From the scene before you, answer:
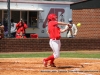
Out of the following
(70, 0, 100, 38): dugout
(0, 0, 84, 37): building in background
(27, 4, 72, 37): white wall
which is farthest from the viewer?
(27, 4, 72, 37): white wall

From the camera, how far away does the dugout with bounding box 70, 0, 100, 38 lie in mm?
31422

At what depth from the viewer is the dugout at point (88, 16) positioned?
31422 mm

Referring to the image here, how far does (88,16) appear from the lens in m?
32.3

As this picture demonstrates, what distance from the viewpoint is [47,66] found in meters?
14.5

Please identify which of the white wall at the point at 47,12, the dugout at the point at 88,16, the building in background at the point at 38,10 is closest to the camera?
the dugout at the point at 88,16

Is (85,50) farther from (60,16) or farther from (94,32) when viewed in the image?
(60,16)

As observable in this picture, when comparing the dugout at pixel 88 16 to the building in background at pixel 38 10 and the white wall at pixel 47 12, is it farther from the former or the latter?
the building in background at pixel 38 10

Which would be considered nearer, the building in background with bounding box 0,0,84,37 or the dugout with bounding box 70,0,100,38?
the dugout with bounding box 70,0,100,38

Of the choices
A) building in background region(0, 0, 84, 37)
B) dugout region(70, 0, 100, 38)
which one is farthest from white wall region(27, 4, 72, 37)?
dugout region(70, 0, 100, 38)

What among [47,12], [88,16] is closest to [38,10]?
[47,12]

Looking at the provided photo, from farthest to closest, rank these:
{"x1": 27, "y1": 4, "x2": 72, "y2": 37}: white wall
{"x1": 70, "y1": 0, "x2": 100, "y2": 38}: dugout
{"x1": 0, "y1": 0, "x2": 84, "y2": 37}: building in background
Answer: {"x1": 27, "y1": 4, "x2": 72, "y2": 37}: white wall < {"x1": 0, "y1": 0, "x2": 84, "y2": 37}: building in background < {"x1": 70, "y1": 0, "x2": 100, "y2": 38}: dugout

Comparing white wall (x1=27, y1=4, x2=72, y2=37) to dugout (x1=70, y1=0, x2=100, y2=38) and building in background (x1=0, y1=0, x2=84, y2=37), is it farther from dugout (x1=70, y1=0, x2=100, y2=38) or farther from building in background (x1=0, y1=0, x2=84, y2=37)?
dugout (x1=70, y1=0, x2=100, y2=38)

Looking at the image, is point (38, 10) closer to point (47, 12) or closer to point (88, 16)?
point (47, 12)

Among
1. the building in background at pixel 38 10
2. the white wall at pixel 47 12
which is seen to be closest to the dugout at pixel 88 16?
the white wall at pixel 47 12
